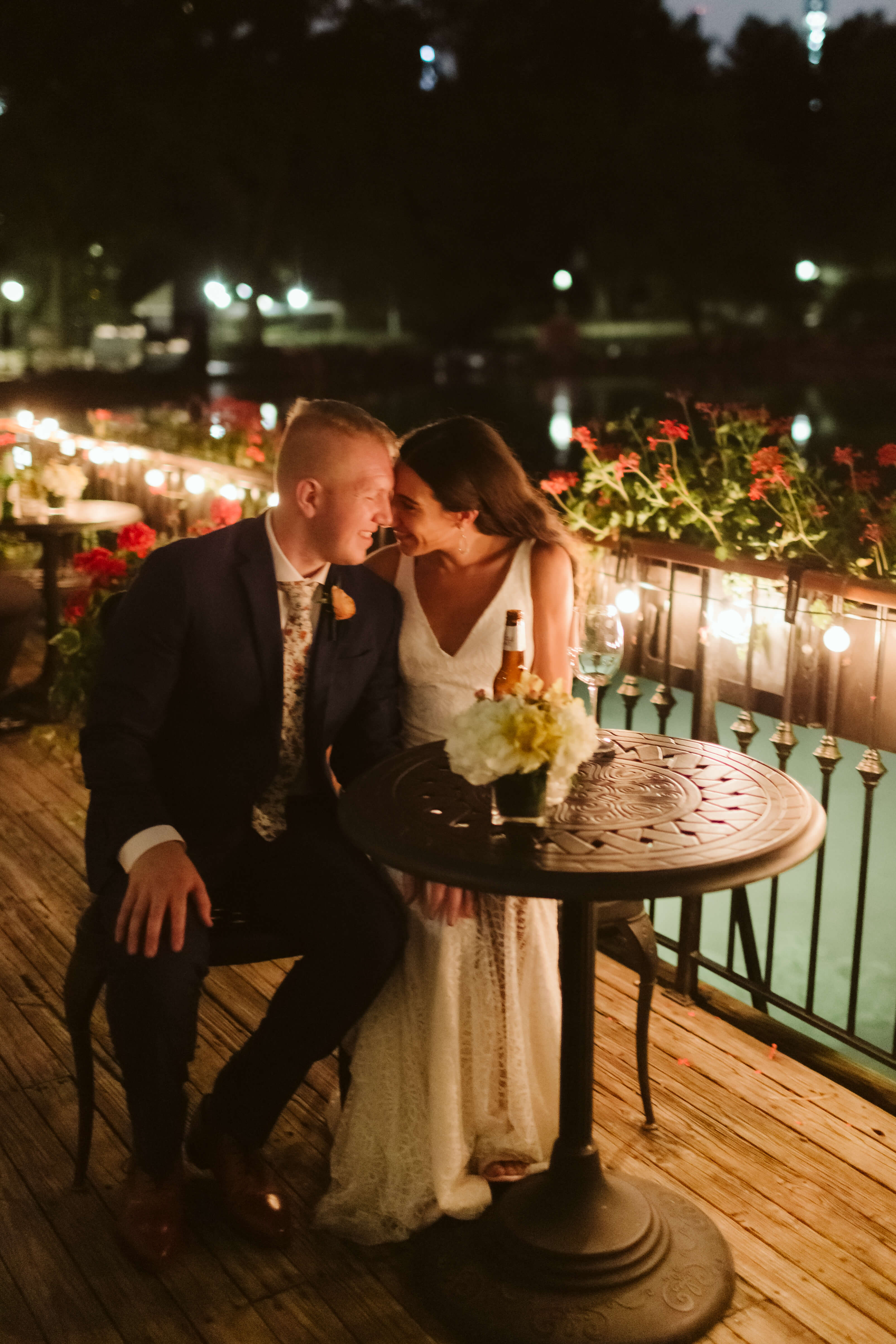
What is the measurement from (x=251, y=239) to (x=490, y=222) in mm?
9825

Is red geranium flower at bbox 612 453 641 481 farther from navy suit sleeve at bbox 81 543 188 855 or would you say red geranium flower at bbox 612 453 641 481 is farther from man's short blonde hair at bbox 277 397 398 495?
navy suit sleeve at bbox 81 543 188 855

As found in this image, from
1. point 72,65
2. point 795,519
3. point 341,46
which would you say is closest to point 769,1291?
point 795,519

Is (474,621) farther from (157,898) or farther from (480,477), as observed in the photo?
(157,898)

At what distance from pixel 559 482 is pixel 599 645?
4.92ft

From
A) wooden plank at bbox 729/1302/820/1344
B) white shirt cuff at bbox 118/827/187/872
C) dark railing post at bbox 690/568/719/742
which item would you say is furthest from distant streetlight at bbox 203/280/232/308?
wooden plank at bbox 729/1302/820/1344

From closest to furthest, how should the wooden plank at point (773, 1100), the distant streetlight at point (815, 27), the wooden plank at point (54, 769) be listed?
the wooden plank at point (773, 1100) → the wooden plank at point (54, 769) → the distant streetlight at point (815, 27)

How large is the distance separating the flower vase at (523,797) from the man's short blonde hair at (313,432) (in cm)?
89

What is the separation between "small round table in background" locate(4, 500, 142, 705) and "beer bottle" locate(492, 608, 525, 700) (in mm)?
3979

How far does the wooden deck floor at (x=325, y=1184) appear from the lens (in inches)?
86.1

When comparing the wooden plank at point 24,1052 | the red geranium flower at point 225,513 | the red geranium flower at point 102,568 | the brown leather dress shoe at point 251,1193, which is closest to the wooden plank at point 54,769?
the red geranium flower at point 102,568

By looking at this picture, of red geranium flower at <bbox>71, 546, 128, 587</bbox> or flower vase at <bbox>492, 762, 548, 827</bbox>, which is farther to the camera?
red geranium flower at <bbox>71, 546, 128, 587</bbox>

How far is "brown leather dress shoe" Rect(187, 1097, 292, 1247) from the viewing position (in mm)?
2359

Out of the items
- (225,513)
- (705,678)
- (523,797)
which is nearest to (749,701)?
(705,678)

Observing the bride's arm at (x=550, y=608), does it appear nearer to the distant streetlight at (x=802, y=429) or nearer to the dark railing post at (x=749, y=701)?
the dark railing post at (x=749, y=701)
